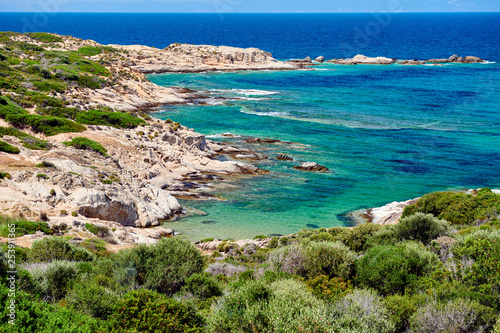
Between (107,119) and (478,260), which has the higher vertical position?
(107,119)

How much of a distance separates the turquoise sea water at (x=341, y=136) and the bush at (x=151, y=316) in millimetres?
17744

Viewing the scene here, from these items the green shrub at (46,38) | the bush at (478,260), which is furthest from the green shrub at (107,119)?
the green shrub at (46,38)

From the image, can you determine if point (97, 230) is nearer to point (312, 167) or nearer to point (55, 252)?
point (55, 252)

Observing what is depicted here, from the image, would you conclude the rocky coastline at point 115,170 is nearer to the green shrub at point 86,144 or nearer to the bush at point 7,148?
the bush at point 7,148

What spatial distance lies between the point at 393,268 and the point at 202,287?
6611 millimetres

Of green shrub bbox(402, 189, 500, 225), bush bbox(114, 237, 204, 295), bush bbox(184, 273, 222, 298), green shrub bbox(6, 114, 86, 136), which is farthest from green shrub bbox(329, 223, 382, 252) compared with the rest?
green shrub bbox(6, 114, 86, 136)

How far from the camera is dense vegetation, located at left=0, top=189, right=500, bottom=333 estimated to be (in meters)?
10.4

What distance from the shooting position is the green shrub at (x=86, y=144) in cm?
3484

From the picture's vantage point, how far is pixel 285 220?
109 feet

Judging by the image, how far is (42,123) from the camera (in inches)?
1431

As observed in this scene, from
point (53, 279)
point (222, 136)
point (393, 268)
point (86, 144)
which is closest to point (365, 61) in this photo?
point (222, 136)

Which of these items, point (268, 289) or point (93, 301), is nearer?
point (93, 301)

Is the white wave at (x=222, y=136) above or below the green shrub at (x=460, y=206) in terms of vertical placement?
above

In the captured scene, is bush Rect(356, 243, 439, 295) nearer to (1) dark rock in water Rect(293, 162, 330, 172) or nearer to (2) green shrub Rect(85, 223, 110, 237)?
(2) green shrub Rect(85, 223, 110, 237)
